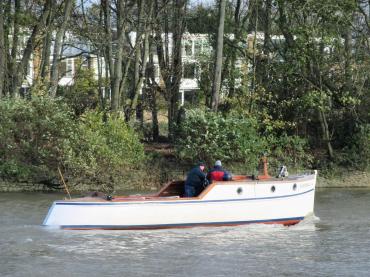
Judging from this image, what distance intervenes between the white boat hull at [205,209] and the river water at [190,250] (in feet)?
0.83

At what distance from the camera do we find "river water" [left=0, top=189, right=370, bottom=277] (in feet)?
59.1

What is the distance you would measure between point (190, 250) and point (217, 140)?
551 inches

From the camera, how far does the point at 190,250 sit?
800 inches

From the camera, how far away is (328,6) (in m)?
35.0

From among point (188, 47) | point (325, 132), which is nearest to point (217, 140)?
point (325, 132)

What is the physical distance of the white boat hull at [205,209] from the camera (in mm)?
22234

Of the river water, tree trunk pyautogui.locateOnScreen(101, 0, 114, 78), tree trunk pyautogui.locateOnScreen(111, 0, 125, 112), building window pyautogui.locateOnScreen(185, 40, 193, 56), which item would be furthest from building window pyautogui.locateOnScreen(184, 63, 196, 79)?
the river water

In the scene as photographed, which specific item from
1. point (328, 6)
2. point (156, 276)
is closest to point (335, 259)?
point (156, 276)

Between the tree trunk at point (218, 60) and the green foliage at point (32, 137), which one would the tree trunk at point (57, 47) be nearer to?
the green foliage at point (32, 137)

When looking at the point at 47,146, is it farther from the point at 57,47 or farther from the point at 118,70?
the point at 118,70

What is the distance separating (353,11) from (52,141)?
13880 millimetres

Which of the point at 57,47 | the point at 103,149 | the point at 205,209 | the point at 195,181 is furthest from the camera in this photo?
the point at 57,47

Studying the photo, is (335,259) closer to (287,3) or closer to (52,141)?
(52,141)

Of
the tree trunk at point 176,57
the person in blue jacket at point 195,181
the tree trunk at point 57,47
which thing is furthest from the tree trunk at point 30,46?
the person in blue jacket at point 195,181
